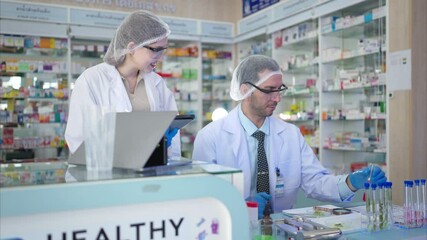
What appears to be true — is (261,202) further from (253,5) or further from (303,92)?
(253,5)

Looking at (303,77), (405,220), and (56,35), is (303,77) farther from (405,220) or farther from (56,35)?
(405,220)

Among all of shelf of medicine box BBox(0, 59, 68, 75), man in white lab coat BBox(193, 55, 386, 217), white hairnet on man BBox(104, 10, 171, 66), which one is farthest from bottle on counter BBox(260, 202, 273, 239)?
shelf of medicine box BBox(0, 59, 68, 75)

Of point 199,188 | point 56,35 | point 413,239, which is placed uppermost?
point 56,35

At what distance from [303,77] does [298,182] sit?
3347 mm

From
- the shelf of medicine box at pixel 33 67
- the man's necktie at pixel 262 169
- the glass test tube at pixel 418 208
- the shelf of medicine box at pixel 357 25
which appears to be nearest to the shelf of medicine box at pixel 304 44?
the shelf of medicine box at pixel 357 25

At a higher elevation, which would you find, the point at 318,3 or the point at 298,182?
the point at 318,3

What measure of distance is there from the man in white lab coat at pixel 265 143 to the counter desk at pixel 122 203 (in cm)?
121

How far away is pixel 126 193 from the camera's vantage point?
1.14 metres

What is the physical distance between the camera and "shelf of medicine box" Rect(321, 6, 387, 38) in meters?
4.30

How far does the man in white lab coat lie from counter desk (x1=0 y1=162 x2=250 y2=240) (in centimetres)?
121

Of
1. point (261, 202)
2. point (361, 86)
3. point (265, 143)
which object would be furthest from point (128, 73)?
point (361, 86)

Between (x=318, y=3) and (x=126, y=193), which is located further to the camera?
(x=318, y=3)

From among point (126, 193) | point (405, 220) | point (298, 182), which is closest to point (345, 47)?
point (298, 182)

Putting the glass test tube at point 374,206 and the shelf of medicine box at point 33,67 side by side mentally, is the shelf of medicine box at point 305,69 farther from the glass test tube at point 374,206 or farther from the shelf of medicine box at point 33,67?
the glass test tube at point 374,206
